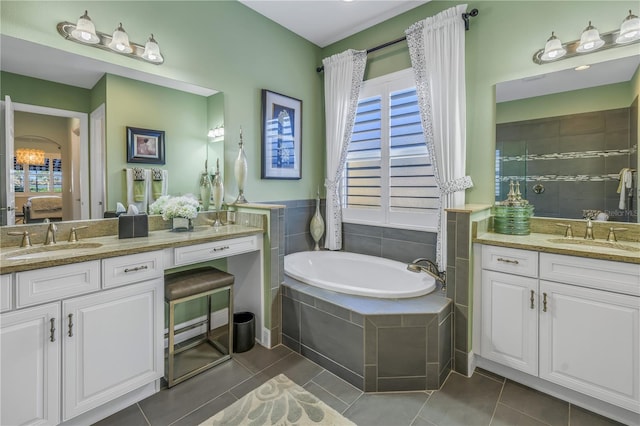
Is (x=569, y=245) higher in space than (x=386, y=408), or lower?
higher

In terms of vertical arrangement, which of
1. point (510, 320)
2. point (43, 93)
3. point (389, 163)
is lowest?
point (510, 320)

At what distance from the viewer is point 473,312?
2037 millimetres

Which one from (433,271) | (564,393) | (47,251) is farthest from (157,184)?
(564,393)

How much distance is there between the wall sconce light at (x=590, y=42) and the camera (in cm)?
181

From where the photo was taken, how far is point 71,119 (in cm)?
193

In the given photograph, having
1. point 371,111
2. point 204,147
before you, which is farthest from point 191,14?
point 371,111

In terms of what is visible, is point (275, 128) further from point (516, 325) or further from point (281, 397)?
point (516, 325)

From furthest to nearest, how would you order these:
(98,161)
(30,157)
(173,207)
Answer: (173,207), (98,161), (30,157)

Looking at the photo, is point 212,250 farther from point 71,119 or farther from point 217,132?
point 71,119

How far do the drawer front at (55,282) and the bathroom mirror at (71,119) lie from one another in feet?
2.14

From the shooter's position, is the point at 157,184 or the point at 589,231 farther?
the point at 157,184

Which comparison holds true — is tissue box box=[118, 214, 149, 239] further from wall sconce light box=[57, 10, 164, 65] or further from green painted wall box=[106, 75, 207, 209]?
wall sconce light box=[57, 10, 164, 65]

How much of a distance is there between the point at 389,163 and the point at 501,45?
4.19 ft

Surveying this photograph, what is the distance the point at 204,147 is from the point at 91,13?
42.6 inches
